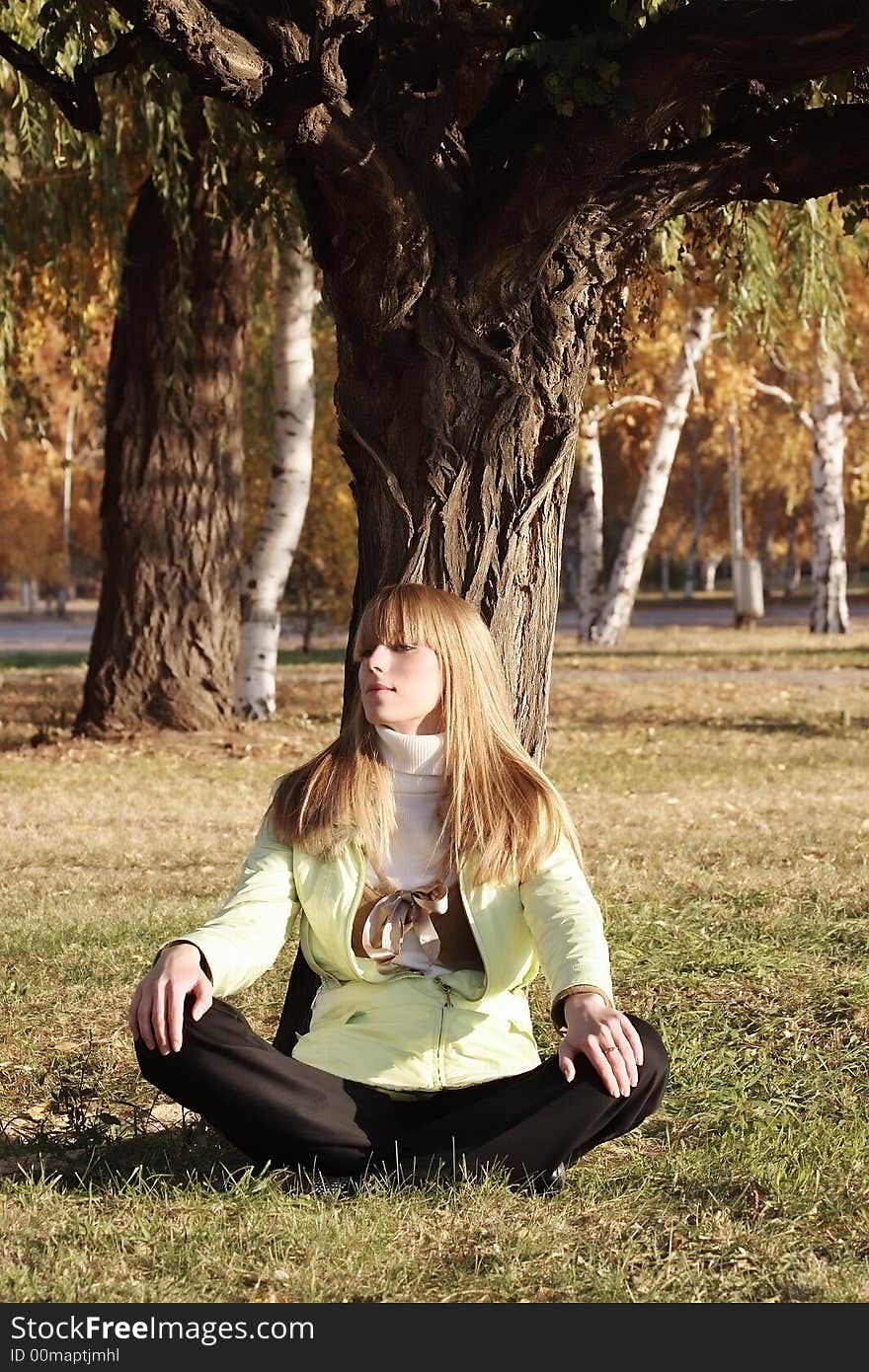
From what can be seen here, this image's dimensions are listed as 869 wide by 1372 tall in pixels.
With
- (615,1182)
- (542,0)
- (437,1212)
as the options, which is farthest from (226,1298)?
(542,0)

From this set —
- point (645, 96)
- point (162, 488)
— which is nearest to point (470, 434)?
point (645, 96)

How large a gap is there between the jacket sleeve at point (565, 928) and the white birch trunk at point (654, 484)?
18.5 meters

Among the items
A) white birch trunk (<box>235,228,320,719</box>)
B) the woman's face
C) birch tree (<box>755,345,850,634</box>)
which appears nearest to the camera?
the woman's face

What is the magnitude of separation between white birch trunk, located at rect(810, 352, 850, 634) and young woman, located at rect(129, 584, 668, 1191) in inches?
878

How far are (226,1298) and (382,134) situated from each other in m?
3.22

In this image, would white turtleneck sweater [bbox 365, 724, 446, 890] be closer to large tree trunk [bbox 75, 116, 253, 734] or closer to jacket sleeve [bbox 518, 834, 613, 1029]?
jacket sleeve [bbox 518, 834, 613, 1029]

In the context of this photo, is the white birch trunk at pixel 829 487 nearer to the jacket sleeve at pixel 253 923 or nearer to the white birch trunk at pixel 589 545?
the white birch trunk at pixel 589 545

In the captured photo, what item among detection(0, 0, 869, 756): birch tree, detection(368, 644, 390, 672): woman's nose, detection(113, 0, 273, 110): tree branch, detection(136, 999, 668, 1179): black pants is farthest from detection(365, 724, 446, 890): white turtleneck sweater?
detection(113, 0, 273, 110): tree branch

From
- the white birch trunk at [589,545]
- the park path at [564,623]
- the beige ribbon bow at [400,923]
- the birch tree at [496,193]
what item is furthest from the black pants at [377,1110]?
the white birch trunk at [589,545]

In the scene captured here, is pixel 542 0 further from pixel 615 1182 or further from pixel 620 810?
pixel 620 810

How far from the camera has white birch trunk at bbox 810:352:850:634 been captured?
2655 cm

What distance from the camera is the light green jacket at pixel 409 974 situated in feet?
12.5

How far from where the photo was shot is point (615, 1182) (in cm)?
407

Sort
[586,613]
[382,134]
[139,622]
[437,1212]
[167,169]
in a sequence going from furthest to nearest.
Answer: [586,613] → [139,622] → [167,169] → [382,134] → [437,1212]
